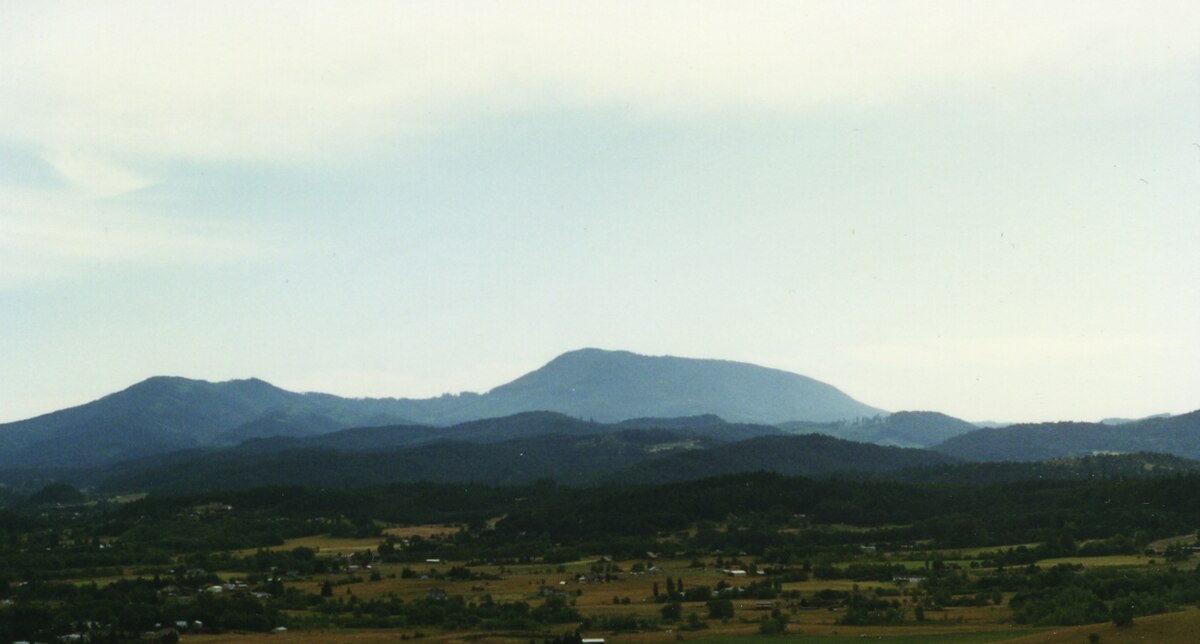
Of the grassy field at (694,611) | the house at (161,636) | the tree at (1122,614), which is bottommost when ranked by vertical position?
the grassy field at (694,611)

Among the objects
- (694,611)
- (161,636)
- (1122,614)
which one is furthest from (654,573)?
(1122,614)

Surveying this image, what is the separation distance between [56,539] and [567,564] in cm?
7679

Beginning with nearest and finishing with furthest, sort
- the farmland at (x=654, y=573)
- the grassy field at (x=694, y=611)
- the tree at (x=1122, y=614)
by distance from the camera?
1. the tree at (x=1122, y=614)
2. the grassy field at (x=694, y=611)
3. the farmland at (x=654, y=573)

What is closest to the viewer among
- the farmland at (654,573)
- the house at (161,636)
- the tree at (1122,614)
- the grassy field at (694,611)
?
the tree at (1122,614)

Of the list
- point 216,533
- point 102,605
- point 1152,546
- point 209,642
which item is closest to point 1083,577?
point 1152,546

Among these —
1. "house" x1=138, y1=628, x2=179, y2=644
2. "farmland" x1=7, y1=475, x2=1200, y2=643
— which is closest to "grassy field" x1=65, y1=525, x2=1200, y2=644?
"farmland" x1=7, y1=475, x2=1200, y2=643

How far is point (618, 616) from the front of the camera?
8956cm

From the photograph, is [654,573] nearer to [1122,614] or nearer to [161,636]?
[161,636]

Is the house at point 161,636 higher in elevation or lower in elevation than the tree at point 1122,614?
lower

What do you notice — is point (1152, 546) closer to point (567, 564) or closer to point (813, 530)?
point (813, 530)

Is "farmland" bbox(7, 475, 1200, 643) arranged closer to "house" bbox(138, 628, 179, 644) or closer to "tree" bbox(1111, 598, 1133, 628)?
"tree" bbox(1111, 598, 1133, 628)

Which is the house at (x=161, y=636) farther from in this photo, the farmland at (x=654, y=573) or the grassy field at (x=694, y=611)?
the grassy field at (x=694, y=611)

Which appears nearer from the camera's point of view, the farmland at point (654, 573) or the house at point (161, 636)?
the house at point (161, 636)

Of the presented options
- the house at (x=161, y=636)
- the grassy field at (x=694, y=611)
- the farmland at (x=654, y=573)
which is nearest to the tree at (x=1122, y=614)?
the farmland at (x=654, y=573)
